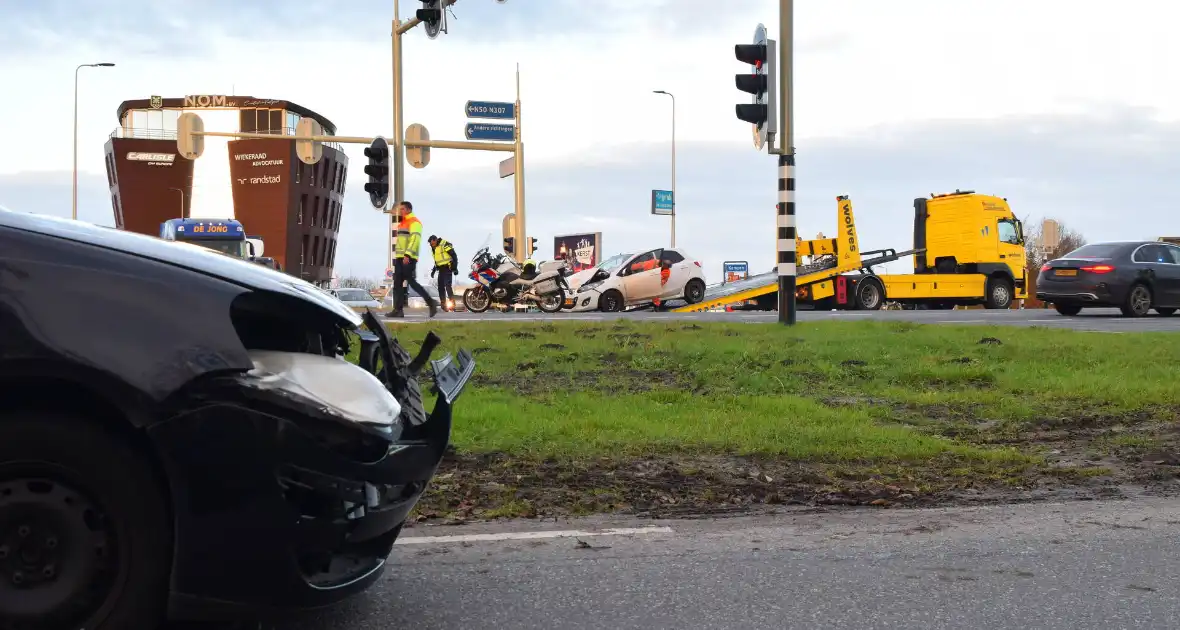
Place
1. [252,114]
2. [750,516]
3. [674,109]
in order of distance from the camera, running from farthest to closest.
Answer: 1. [252,114]
2. [674,109]
3. [750,516]

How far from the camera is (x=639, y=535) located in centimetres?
470

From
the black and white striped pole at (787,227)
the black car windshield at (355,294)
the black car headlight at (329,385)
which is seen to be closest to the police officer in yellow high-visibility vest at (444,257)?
the black and white striped pole at (787,227)

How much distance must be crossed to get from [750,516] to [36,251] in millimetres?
3337

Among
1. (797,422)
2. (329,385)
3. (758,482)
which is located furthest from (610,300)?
(329,385)

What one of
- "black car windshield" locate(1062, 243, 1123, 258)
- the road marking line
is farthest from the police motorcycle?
the road marking line

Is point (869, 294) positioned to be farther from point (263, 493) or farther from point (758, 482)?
point (263, 493)

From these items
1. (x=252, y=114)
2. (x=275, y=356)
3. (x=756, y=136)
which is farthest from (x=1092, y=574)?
(x=252, y=114)

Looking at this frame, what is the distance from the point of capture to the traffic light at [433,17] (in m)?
17.8

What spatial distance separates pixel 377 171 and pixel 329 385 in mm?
17334

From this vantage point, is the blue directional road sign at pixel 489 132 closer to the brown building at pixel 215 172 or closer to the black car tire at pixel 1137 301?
the black car tire at pixel 1137 301

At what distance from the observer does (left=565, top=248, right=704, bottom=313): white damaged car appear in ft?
89.2

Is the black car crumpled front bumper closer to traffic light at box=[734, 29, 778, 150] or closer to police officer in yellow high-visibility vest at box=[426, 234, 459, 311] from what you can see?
traffic light at box=[734, 29, 778, 150]

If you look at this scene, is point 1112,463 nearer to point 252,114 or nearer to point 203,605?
point 203,605

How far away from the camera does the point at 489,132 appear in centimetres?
2919
